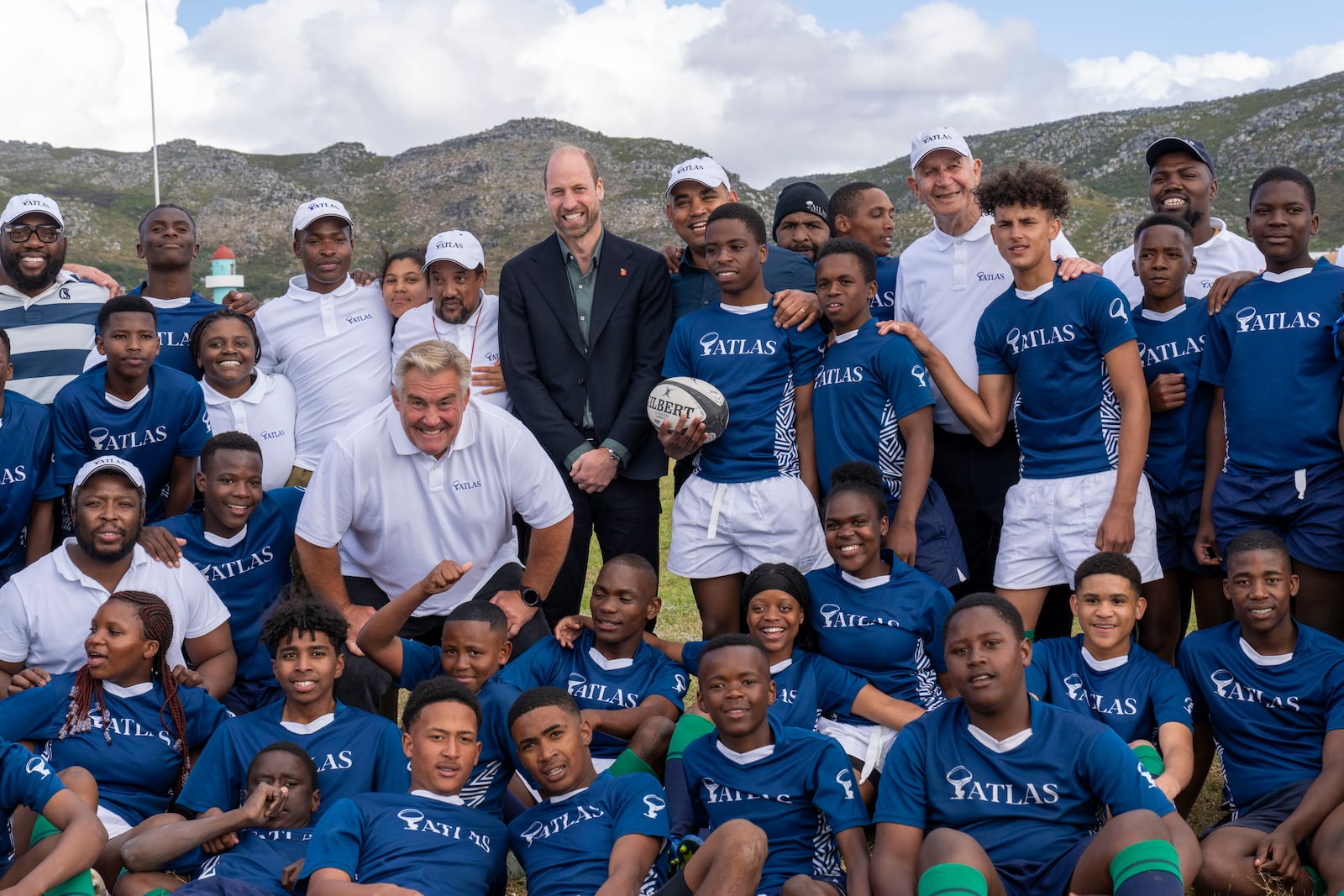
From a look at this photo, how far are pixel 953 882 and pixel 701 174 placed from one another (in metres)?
3.78

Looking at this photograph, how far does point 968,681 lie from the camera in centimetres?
412

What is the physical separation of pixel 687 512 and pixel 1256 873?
2651 mm

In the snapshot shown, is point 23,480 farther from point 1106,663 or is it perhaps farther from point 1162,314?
point 1162,314

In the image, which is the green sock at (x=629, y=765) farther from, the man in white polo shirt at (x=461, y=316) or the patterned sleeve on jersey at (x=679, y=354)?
the man in white polo shirt at (x=461, y=316)

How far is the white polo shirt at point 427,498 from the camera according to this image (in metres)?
5.47

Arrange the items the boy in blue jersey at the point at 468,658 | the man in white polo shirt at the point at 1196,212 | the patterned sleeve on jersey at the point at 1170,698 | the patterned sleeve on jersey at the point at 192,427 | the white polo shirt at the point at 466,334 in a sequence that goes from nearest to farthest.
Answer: the patterned sleeve on jersey at the point at 1170,698 < the boy in blue jersey at the point at 468,658 < the patterned sleeve on jersey at the point at 192,427 < the man in white polo shirt at the point at 1196,212 < the white polo shirt at the point at 466,334

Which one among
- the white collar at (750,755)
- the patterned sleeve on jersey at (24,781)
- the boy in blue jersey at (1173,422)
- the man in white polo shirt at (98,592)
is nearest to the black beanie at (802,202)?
the boy in blue jersey at (1173,422)

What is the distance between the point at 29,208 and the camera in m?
6.50

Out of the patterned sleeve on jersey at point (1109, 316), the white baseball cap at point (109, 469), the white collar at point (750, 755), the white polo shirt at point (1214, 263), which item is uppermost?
the white polo shirt at point (1214, 263)

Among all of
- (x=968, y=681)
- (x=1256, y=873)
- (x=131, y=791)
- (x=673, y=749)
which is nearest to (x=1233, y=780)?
(x=1256, y=873)

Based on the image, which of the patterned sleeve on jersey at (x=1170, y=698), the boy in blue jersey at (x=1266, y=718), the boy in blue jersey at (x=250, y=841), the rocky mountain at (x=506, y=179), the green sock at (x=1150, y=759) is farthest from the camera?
the rocky mountain at (x=506, y=179)

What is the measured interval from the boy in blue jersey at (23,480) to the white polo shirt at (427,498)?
4.18 ft

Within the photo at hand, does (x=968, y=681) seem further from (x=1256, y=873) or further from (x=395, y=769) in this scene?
(x=395, y=769)

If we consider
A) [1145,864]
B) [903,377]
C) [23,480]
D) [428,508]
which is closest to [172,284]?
[23,480]
